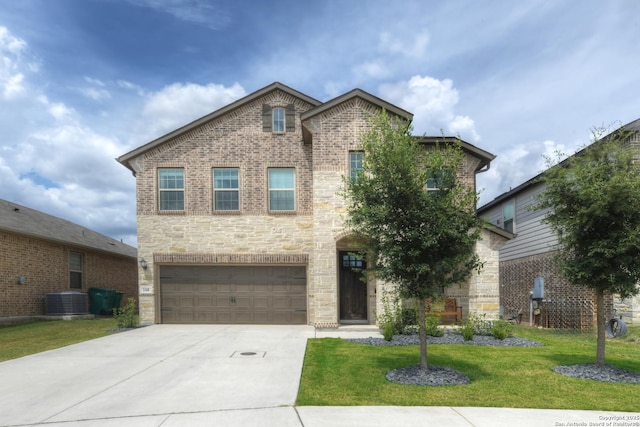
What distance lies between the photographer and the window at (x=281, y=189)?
16.3m

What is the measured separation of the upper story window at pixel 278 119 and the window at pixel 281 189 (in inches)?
64.4

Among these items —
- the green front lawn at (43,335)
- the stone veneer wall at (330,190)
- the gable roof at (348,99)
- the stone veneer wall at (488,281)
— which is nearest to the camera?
the green front lawn at (43,335)

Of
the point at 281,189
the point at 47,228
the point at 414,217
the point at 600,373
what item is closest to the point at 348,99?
the point at 281,189

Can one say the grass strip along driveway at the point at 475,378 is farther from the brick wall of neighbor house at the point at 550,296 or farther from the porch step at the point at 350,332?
the brick wall of neighbor house at the point at 550,296

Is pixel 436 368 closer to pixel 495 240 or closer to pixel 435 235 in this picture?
pixel 435 235

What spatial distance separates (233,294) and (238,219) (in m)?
2.86

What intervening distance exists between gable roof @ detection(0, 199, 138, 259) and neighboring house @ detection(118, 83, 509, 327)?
5.70 m

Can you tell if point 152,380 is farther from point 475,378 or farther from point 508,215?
point 508,215

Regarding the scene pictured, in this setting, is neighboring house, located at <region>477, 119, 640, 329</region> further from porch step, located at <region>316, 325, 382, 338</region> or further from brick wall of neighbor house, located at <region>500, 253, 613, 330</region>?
porch step, located at <region>316, 325, 382, 338</region>

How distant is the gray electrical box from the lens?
1765cm

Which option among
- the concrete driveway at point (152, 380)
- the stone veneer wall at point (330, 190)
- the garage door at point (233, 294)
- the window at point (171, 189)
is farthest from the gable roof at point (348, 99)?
the concrete driveway at point (152, 380)

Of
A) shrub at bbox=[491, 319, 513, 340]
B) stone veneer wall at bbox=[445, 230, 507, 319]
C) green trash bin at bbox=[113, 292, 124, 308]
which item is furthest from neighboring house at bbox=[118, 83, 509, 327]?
green trash bin at bbox=[113, 292, 124, 308]

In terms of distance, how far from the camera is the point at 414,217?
768 cm

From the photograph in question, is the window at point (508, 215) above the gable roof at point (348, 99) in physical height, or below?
below
